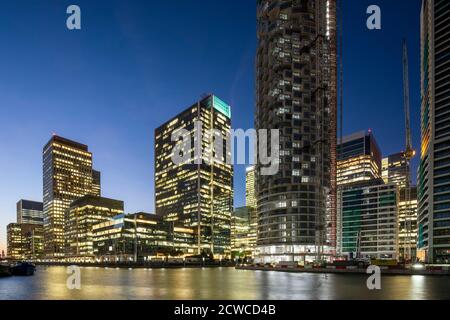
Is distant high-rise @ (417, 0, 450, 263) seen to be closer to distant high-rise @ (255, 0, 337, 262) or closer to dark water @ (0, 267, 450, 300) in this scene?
distant high-rise @ (255, 0, 337, 262)

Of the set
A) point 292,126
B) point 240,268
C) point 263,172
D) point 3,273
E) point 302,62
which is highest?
point 302,62

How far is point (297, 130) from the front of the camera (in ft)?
564

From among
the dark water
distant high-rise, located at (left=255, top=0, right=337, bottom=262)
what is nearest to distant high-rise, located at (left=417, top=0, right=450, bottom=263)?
distant high-rise, located at (left=255, top=0, right=337, bottom=262)

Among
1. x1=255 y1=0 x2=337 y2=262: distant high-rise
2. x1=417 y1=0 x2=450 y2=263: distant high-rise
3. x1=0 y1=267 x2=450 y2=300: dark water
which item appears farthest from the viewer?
x1=255 y1=0 x2=337 y2=262: distant high-rise

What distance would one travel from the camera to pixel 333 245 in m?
173

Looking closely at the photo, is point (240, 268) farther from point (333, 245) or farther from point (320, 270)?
point (320, 270)

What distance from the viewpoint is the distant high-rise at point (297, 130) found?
166000 mm

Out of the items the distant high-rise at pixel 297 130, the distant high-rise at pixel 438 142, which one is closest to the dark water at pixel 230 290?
the distant high-rise at pixel 438 142

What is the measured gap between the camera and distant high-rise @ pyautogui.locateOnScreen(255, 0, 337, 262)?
166m

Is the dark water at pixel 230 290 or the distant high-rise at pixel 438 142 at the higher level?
the distant high-rise at pixel 438 142

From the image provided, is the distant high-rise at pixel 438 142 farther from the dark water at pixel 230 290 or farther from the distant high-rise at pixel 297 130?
the dark water at pixel 230 290
